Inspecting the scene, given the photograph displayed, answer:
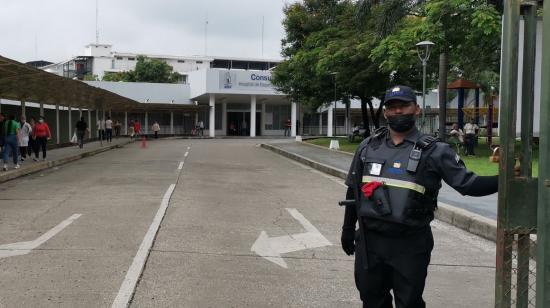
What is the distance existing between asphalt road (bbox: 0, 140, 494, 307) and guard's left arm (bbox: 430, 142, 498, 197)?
2.25 metres

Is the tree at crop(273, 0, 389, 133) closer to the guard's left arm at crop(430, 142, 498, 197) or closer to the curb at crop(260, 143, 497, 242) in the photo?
the curb at crop(260, 143, 497, 242)

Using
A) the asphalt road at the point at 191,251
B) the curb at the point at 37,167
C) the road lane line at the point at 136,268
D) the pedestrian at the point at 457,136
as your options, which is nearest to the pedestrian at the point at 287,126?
the curb at the point at 37,167

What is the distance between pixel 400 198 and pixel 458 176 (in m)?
0.36

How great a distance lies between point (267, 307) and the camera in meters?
5.02

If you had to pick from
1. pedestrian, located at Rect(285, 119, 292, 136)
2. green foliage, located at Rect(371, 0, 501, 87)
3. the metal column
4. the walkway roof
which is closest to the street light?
green foliage, located at Rect(371, 0, 501, 87)

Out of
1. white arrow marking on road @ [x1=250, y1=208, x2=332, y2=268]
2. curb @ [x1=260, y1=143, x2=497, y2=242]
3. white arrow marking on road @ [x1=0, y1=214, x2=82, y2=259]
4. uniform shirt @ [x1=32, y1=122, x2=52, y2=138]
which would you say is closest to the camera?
white arrow marking on road @ [x1=0, y1=214, x2=82, y2=259]

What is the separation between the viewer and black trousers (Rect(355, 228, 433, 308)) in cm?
340

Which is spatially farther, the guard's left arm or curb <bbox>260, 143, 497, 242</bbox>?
curb <bbox>260, 143, 497, 242</bbox>

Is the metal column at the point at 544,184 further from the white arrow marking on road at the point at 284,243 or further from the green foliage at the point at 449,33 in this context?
the green foliage at the point at 449,33

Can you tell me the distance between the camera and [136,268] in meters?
6.09

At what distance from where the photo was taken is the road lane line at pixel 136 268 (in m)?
5.06

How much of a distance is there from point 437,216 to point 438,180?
6.95 metres

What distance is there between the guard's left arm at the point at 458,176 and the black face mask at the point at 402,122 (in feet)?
0.69

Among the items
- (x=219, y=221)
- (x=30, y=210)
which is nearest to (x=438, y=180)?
(x=219, y=221)
